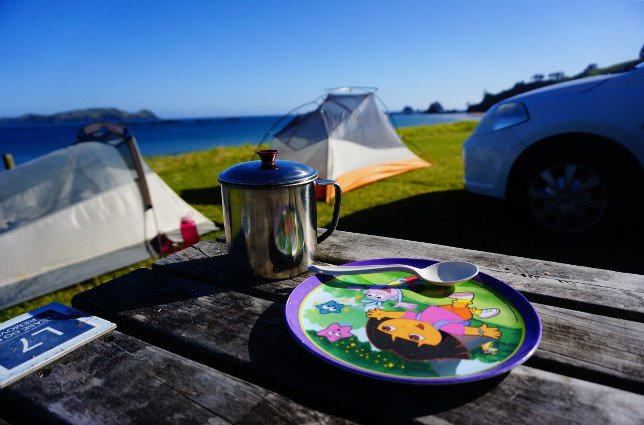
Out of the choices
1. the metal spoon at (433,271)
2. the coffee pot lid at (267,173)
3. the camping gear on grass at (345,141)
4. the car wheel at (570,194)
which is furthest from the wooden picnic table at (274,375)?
the camping gear on grass at (345,141)

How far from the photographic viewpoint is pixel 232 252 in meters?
1.15

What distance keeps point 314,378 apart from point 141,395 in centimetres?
32

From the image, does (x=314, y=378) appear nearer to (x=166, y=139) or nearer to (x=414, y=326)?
(x=414, y=326)

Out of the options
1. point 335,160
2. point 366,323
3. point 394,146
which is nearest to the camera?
point 366,323

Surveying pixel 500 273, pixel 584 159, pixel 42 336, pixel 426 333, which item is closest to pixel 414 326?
pixel 426 333

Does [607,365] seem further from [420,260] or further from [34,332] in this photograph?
[34,332]

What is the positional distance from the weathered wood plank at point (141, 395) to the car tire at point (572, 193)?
10.5 feet

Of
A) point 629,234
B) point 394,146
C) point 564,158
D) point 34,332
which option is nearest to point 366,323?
point 34,332

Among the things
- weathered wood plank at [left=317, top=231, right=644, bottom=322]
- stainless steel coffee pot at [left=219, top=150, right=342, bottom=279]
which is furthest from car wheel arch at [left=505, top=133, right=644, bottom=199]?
stainless steel coffee pot at [left=219, top=150, right=342, bottom=279]

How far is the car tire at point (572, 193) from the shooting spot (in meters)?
2.92

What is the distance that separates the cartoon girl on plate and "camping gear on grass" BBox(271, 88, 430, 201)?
4.54 m

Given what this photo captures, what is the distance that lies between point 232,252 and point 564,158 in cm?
298

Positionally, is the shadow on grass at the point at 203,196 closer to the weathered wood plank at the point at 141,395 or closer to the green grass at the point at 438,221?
the green grass at the point at 438,221

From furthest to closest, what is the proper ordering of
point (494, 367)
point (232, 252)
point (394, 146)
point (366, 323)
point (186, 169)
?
point (186, 169), point (394, 146), point (232, 252), point (366, 323), point (494, 367)
